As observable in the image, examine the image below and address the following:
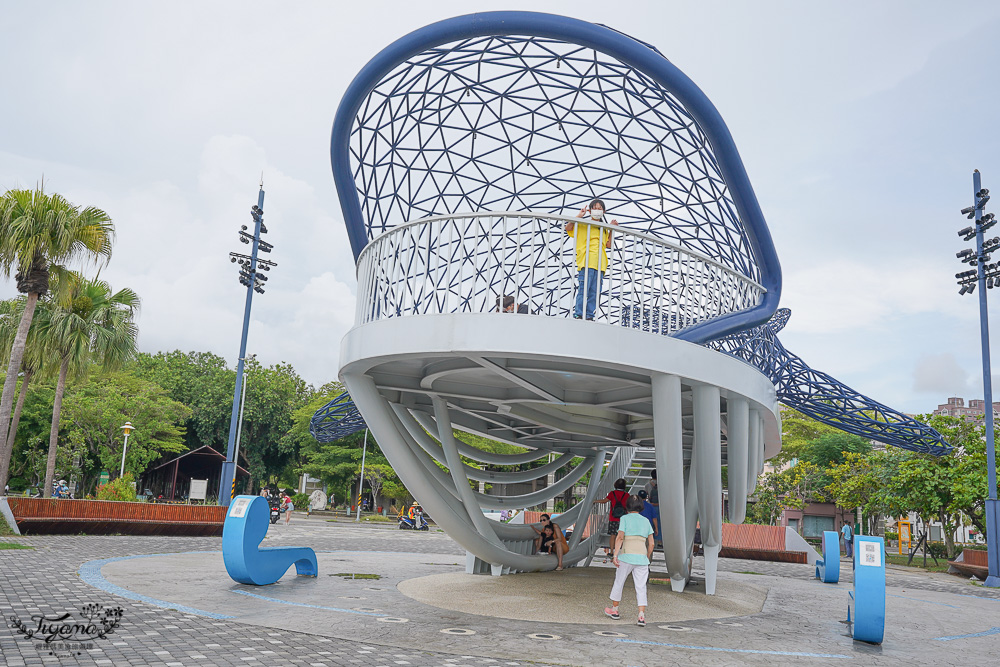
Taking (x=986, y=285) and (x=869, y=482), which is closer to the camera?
(x=986, y=285)

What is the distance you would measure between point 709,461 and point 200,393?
185 feet

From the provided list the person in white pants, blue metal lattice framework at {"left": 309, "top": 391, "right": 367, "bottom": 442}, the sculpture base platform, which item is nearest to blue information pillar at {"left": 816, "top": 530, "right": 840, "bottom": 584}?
the sculpture base platform

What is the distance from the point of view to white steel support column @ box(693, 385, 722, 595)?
445 inches

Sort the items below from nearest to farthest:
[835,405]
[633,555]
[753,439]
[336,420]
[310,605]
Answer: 1. [310,605]
2. [633,555]
3. [753,439]
4. [336,420]
5. [835,405]

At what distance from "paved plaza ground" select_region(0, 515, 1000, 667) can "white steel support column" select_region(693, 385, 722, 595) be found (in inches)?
48.1

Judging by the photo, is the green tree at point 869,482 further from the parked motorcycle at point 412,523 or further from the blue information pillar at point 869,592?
the blue information pillar at point 869,592

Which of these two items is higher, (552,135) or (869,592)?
(552,135)

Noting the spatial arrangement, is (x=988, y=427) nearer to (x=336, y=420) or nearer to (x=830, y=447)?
(x=336, y=420)

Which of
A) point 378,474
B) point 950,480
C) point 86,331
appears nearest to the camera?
point 86,331

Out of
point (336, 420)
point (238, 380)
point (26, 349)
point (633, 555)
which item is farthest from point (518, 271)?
point (26, 349)

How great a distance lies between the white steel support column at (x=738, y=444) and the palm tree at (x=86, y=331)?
21.7 metres

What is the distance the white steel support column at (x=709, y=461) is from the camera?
1130 cm

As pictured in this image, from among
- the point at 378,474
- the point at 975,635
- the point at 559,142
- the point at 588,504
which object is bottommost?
the point at 975,635

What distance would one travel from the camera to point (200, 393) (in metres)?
60.8
